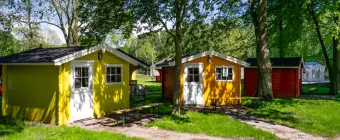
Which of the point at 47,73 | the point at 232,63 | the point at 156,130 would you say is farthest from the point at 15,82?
the point at 232,63

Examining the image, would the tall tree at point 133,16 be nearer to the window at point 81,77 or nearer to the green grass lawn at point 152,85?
the window at point 81,77

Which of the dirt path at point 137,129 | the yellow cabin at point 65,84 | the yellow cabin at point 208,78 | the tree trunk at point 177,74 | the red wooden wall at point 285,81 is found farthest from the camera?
the red wooden wall at point 285,81

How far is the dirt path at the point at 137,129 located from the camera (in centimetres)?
971

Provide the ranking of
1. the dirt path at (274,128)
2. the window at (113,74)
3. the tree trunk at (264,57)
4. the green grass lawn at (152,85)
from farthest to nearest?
the green grass lawn at (152,85), the tree trunk at (264,57), the window at (113,74), the dirt path at (274,128)

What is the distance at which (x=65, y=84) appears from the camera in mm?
11688

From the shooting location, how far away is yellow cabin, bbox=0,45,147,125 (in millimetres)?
11609

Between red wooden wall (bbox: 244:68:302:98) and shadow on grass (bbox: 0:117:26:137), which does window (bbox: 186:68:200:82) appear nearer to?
red wooden wall (bbox: 244:68:302:98)

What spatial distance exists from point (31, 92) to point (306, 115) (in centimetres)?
1196

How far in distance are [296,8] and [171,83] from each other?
9697 mm

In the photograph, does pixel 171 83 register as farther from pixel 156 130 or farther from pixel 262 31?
pixel 156 130

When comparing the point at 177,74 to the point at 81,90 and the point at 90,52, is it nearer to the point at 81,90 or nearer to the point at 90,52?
the point at 90,52

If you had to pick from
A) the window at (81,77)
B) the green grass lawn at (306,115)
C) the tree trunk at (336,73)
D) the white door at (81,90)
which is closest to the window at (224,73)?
the green grass lawn at (306,115)

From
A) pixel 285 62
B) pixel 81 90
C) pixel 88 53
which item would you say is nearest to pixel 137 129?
pixel 81 90

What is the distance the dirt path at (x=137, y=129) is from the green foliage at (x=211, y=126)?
0.45 meters
